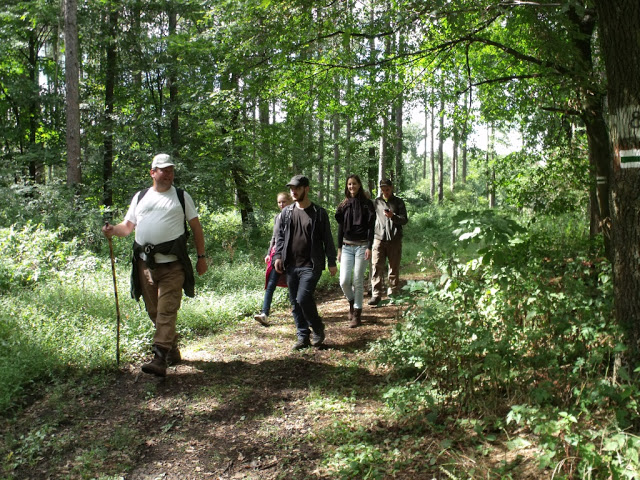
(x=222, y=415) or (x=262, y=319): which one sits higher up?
(x=262, y=319)

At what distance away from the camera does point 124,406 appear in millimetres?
4480

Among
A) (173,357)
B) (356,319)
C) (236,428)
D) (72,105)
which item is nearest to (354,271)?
(356,319)

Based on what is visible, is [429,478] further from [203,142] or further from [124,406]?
[203,142]

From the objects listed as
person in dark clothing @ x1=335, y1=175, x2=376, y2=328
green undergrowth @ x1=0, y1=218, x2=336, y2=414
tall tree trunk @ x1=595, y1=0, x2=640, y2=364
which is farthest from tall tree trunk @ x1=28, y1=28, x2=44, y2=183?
tall tree trunk @ x1=595, y1=0, x2=640, y2=364

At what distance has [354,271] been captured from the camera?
6.93 metres

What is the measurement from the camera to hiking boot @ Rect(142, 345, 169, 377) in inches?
185

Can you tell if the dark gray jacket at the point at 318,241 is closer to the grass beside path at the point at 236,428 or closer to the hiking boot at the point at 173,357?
the grass beside path at the point at 236,428

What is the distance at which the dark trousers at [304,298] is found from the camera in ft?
18.6

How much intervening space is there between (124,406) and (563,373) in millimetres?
3863

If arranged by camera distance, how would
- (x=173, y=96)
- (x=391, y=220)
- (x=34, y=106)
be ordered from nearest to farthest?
(x=391, y=220) → (x=173, y=96) → (x=34, y=106)

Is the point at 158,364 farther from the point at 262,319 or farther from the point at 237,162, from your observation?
the point at 237,162

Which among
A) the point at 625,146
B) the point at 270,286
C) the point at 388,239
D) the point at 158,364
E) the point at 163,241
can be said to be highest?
the point at 625,146

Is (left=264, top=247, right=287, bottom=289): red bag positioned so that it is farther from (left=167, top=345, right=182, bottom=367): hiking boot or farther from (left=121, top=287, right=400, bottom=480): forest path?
(left=167, top=345, right=182, bottom=367): hiking boot

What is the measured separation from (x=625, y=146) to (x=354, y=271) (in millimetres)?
4233
